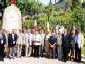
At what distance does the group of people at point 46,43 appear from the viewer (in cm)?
239

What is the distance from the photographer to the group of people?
2.39 metres

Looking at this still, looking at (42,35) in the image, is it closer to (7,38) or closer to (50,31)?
(50,31)

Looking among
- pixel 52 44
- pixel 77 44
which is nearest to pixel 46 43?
pixel 52 44

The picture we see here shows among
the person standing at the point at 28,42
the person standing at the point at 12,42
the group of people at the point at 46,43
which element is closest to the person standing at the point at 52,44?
the group of people at the point at 46,43

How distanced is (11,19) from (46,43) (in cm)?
30

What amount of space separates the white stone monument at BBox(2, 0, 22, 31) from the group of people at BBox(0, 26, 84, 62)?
4cm

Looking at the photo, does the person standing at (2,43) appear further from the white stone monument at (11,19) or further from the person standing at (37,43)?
the person standing at (37,43)

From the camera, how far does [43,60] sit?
239 centimetres

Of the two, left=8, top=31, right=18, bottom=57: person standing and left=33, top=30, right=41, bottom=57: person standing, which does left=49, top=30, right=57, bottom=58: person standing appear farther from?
left=8, top=31, right=18, bottom=57: person standing

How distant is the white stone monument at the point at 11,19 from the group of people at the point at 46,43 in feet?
0.15

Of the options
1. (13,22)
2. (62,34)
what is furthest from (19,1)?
(62,34)

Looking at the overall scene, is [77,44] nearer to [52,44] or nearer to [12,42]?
[52,44]

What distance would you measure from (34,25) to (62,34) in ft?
0.69

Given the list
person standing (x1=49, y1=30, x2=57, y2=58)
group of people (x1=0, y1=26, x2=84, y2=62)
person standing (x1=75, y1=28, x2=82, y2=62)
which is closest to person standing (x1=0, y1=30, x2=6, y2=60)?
group of people (x1=0, y1=26, x2=84, y2=62)
